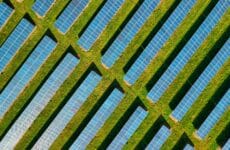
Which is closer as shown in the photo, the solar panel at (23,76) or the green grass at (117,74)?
the solar panel at (23,76)

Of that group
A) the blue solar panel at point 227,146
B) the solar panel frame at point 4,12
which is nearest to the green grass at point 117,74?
the solar panel frame at point 4,12

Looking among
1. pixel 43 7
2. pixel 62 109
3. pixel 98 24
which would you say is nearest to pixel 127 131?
pixel 62 109

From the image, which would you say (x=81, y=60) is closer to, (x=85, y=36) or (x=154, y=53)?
(x=85, y=36)

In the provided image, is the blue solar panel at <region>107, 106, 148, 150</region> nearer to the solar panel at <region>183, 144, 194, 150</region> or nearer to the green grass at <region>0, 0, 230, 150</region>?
the green grass at <region>0, 0, 230, 150</region>

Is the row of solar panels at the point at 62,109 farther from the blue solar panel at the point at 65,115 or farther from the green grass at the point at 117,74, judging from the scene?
the green grass at the point at 117,74

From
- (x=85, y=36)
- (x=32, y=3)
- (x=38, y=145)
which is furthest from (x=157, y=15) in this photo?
(x=38, y=145)

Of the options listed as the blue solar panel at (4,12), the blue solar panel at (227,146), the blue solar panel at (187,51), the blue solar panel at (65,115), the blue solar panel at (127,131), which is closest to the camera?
the blue solar panel at (4,12)
